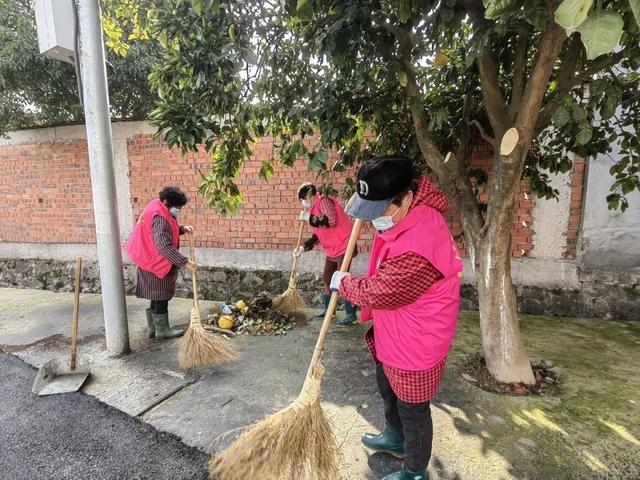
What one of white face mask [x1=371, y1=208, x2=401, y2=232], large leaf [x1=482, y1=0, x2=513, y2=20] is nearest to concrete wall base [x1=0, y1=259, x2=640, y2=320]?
white face mask [x1=371, y1=208, x2=401, y2=232]

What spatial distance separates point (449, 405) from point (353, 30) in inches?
106

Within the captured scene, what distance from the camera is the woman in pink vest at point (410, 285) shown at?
5.50 feet

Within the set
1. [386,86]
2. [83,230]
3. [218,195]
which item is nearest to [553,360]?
[386,86]

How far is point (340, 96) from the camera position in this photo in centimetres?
291

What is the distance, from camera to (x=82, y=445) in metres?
2.48

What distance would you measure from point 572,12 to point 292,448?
2113mm

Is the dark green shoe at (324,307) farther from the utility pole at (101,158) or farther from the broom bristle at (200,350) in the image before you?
the utility pole at (101,158)

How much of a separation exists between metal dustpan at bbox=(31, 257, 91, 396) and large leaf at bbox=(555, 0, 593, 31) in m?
3.38

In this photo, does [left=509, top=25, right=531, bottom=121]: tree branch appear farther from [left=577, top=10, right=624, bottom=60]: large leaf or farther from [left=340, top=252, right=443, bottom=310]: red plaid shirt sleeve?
[left=577, top=10, right=624, bottom=60]: large leaf

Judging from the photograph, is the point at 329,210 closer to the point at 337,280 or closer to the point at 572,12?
the point at 337,280

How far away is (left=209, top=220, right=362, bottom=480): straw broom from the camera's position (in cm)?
197

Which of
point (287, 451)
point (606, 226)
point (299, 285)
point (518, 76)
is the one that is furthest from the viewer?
point (299, 285)

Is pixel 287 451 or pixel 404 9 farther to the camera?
pixel 287 451

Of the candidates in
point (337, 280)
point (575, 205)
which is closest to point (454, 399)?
point (337, 280)
